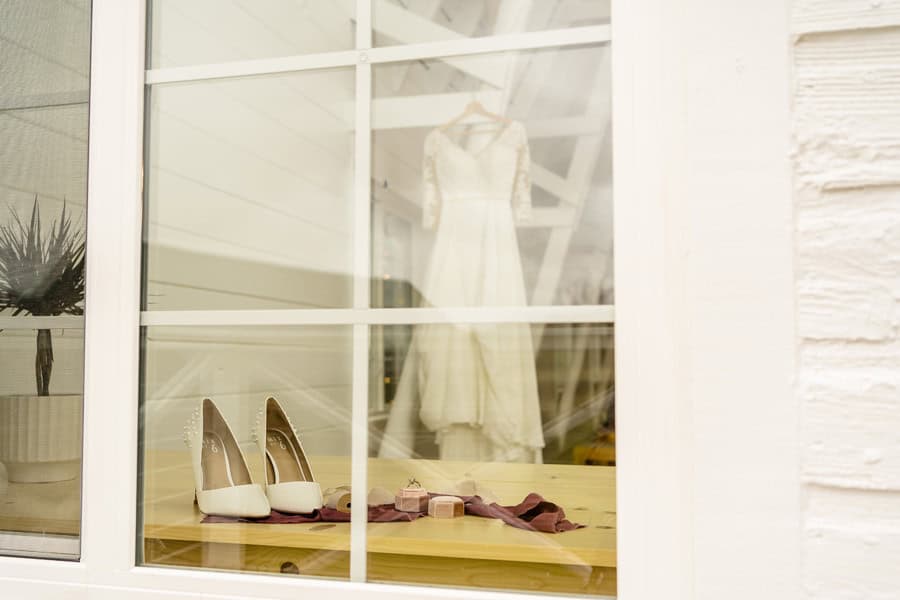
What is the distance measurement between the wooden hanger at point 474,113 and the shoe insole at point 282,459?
532 millimetres

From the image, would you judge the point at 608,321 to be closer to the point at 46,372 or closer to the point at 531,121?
the point at 531,121

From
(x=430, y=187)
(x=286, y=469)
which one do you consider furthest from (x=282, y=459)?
(x=430, y=187)

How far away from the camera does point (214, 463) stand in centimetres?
108

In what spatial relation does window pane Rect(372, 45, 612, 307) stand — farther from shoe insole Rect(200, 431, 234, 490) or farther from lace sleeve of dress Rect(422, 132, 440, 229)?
shoe insole Rect(200, 431, 234, 490)

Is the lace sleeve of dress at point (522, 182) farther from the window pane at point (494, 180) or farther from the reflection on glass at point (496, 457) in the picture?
the reflection on glass at point (496, 457)

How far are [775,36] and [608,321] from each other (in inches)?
16.1

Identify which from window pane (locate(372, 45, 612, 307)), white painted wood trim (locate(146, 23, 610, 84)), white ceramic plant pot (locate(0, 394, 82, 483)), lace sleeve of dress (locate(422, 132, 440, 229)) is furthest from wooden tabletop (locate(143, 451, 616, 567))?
white painted wood trim (locate(146, 23, 610, 84))

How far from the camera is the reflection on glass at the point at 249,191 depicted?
1.07m

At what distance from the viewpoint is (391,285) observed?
1.03 metres

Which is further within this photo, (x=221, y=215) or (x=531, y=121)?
(x=221, y=215)

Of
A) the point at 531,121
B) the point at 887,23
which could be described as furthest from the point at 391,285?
the point at 887,23

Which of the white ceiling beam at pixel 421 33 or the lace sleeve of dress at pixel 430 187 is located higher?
the white ceiling beam at pixel 421 33

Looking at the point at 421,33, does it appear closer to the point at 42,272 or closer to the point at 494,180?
the point at 494,180

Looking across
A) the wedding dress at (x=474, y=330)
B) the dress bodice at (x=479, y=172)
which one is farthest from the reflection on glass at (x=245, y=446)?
the dress bodice at (x=479, y=172)
